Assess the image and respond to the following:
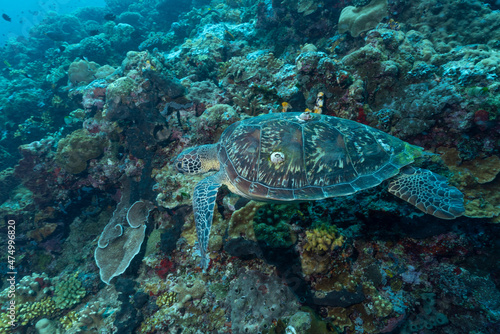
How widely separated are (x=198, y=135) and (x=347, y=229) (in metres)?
3.95

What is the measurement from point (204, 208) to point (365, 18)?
27.9ft

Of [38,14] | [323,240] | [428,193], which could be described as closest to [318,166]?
[323,240]

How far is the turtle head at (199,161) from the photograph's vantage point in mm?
3758

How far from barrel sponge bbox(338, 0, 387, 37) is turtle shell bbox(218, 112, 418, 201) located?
599 centimetres

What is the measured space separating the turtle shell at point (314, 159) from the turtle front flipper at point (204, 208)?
46cm

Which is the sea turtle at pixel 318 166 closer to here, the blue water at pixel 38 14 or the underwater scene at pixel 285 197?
the underwater scene at pixel 285 197

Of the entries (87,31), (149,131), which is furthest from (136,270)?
(87,31)

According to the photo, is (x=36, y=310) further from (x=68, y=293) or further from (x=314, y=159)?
(x=314, y=159)

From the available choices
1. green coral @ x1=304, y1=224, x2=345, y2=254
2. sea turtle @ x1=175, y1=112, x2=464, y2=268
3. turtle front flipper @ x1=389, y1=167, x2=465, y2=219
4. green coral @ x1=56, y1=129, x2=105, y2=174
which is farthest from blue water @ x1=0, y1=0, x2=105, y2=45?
turtle front flipper @ x1=389, y1=167, x2=465, y2=219

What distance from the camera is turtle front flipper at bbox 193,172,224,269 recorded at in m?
2.82

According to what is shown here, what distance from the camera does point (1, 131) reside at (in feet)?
31.3

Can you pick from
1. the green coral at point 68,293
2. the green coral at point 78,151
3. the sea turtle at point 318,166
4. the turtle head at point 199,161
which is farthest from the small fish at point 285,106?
the green coral at point 68,293

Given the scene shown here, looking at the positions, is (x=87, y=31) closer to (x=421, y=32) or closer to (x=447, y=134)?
(x=421, y=32)

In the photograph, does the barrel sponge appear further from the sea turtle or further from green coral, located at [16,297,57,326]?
green coral, located at [16,297,57,326]
